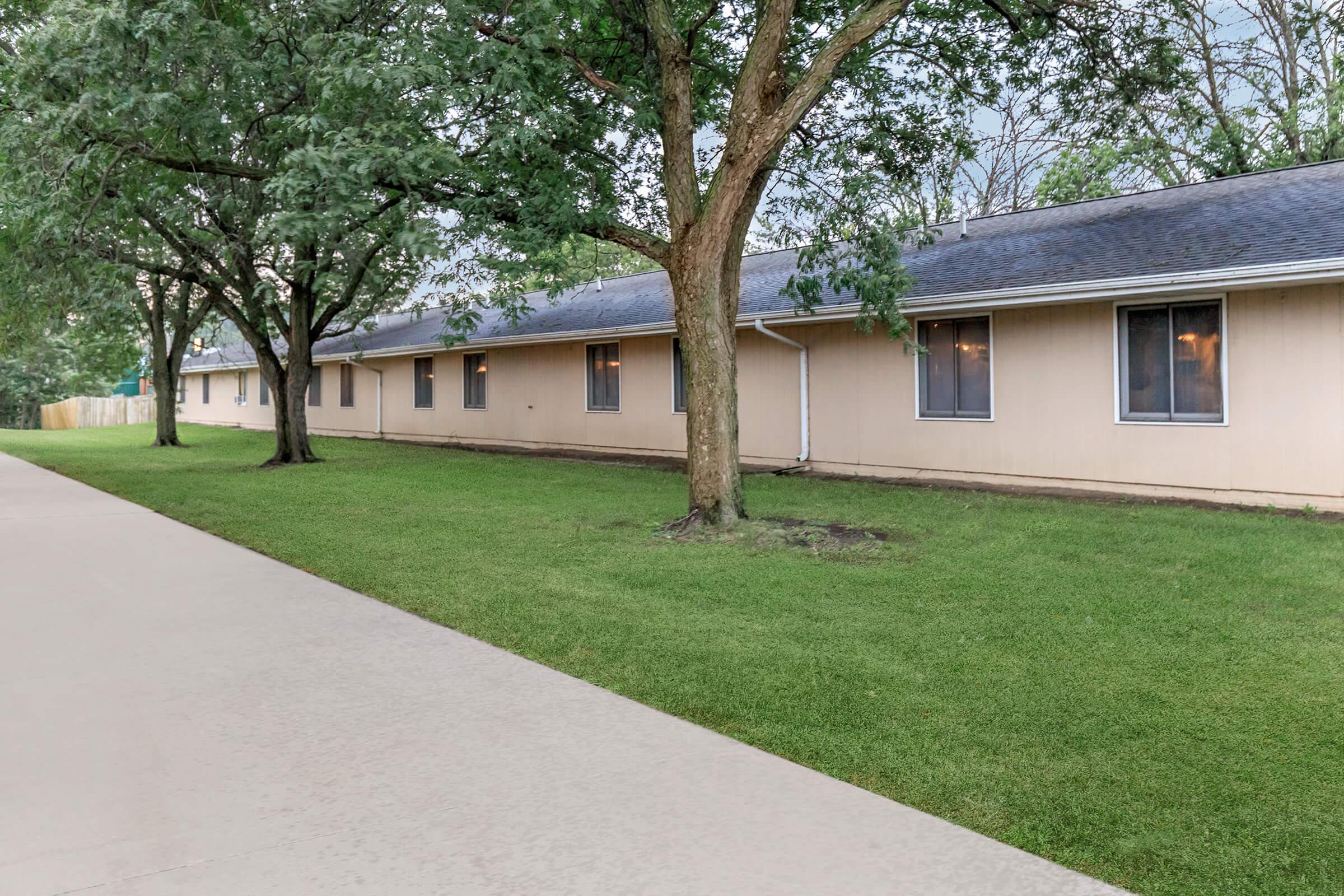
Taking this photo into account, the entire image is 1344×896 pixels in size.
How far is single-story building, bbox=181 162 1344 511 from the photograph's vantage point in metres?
9.80

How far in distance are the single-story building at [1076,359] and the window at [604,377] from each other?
0.06 metres

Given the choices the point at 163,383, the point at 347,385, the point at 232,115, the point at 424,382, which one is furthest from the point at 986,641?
the point at 347,385

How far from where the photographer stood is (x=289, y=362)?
18.0 m

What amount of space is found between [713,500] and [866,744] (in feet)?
17.4

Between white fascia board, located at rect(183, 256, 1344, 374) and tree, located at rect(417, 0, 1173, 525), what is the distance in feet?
3.65

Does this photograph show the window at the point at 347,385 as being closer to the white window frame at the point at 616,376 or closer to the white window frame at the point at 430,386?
the white window frame at the point at 430,386

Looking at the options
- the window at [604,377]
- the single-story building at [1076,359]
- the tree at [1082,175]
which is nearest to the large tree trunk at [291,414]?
the single-story building at [1076,359]

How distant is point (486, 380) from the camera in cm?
2166

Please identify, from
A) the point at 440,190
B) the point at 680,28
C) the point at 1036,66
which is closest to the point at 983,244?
the point at 1036,66

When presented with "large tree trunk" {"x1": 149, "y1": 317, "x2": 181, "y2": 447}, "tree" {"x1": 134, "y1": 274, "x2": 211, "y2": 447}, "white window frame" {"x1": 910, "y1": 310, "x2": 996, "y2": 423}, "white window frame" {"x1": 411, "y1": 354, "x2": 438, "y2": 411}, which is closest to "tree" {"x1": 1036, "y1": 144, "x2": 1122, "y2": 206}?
"white window frame" {"x1": 910, "y1": 310, "x2": 996, "y2": 423}

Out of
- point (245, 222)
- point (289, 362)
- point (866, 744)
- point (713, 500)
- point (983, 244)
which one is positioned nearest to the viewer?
point (866, 744)

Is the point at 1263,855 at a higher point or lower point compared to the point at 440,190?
lower

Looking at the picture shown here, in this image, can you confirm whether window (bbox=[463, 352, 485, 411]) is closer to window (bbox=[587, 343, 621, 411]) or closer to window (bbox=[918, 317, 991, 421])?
window (bbox=[587, 343, 621, 411])

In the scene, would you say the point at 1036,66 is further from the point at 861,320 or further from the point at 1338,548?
the point at 1338,548
